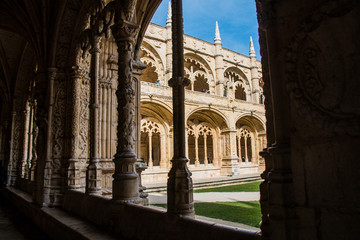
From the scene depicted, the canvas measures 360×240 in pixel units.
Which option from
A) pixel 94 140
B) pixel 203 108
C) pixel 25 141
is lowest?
pixel 94 140

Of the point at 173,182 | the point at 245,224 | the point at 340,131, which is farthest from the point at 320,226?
the point at 245,224

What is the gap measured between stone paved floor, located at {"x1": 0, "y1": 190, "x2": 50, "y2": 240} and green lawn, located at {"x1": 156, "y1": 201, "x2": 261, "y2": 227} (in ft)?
8.95

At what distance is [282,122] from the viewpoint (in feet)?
4.03

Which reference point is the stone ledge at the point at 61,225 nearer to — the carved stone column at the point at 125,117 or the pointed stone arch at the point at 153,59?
the carved stone column at the point at 125,117

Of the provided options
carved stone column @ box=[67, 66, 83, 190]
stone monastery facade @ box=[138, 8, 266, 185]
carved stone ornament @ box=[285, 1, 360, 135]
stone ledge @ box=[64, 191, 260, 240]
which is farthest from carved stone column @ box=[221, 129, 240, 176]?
carved stone ornament @ box=[285, 1, 360, 135]

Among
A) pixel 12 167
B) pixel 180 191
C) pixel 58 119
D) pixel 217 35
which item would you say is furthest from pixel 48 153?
pixel 217 35

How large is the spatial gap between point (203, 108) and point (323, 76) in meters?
13.4

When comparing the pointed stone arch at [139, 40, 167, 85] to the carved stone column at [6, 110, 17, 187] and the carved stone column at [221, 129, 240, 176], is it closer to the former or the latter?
the carved stone column at [221, 129, 240, 176]

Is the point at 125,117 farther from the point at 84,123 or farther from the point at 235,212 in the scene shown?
the point at 235,212

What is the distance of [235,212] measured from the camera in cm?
511

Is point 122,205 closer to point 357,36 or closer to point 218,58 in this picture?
point 357,36

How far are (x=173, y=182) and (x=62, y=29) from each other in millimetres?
3790

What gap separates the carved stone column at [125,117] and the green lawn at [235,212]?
236 centimetres

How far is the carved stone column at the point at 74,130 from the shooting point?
13.7 ft
